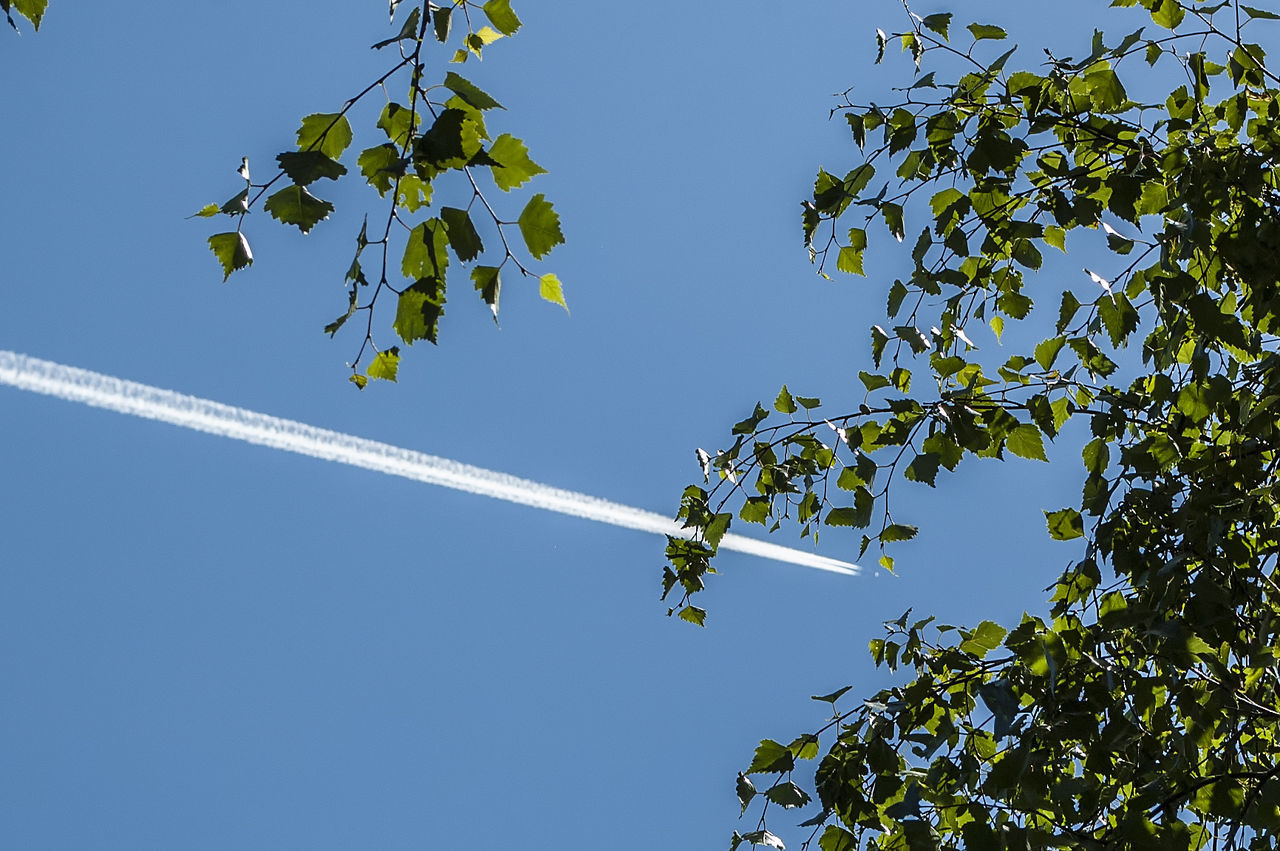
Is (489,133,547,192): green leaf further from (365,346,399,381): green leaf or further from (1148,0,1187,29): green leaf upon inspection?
(1148,0,1187,29): green leaf

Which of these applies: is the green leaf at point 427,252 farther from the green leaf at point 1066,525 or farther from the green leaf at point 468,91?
the green leaf at point 1066,525

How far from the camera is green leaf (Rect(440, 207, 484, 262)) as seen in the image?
83.4 inches

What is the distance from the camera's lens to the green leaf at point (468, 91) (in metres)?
2.05

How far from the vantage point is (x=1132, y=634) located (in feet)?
12.2

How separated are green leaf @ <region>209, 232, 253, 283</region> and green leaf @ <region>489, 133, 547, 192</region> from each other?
2.02 ft

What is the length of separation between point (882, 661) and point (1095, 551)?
94 centimetres

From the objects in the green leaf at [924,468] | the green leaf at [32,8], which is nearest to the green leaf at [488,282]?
the green leaf at [32,8]

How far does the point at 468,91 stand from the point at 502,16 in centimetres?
40

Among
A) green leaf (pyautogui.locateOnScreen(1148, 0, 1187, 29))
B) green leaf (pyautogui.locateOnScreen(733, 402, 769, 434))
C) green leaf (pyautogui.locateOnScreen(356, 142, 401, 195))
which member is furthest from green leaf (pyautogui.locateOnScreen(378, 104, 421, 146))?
green leaf (pyautogui.locateOnScreen(1148, 0, 1187, 29))

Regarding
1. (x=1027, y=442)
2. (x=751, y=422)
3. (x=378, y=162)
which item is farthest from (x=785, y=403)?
(x=378, y=162)

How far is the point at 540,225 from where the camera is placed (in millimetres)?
2143

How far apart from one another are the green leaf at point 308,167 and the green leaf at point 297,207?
102mm

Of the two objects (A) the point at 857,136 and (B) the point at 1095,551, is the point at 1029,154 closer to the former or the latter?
(A) the point at 857,136

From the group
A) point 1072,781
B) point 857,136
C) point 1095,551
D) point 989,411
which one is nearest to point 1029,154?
point 857,136
